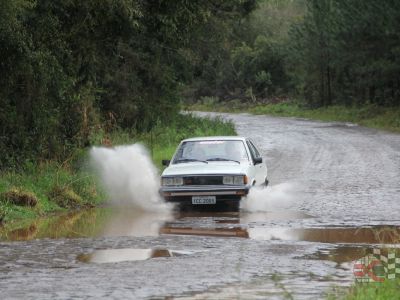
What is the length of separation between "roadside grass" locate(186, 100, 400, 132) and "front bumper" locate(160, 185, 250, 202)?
29.7m

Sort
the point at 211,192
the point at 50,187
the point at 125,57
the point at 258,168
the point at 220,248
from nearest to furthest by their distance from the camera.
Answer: the point at 220,248, the point at 211,192, the point at 50,187, the point at 258,168, the point at 125,57

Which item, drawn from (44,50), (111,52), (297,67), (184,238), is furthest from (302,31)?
(184,238)

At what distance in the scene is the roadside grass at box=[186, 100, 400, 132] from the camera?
2023 inches

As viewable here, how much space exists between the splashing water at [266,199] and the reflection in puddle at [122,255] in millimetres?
5428

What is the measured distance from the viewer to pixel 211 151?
59.6ft

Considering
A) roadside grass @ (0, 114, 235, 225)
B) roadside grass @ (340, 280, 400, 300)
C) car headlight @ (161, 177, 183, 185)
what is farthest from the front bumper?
roadside grass @ (340, 280, 400, 300)

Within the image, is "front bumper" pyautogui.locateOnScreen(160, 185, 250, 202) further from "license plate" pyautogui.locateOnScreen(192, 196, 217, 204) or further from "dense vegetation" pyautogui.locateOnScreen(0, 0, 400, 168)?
"dense vegetation" pyautogui.locateOnScreen(0, 0, 400, 168)

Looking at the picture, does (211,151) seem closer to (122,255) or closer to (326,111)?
(122,255)

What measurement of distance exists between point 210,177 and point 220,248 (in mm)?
4823

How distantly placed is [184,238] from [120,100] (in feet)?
59.7

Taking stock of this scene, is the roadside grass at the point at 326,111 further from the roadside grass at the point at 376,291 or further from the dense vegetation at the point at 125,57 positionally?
the roadside grass at the point at 376,291

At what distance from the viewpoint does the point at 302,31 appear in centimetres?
6819

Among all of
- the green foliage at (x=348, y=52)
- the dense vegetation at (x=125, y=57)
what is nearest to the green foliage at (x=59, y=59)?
the dense vegetation at (x=125, y=57)

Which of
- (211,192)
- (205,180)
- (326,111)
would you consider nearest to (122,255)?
(211,192)
